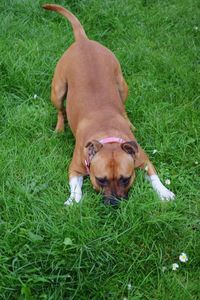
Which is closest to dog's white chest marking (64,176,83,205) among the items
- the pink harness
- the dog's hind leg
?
the pink harness

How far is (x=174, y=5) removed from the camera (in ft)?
21.1

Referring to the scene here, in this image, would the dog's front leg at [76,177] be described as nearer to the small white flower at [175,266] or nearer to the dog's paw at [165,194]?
the dog's paw at [165,194]

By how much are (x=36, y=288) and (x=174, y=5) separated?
4502 millimetres

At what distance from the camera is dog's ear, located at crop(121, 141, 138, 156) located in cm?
365

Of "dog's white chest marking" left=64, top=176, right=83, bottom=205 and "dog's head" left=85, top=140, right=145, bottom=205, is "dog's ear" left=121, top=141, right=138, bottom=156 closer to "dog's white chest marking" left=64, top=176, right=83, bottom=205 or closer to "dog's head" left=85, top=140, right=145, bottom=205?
"dog's head" left=85, top=140, right=145, bottom=205

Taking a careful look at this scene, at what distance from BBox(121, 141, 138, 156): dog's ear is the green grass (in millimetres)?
301

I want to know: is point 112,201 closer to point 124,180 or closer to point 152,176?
point 124,180

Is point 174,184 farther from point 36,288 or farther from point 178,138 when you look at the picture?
point 36,288

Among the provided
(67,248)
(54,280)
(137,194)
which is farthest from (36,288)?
(137,194)

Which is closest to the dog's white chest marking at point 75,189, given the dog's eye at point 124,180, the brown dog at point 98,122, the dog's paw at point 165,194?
the brown dog at point 98,122

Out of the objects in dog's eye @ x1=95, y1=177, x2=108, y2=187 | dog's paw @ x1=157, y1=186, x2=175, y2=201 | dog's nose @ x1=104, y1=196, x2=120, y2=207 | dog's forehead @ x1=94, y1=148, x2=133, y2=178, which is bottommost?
dog's paw @ x1=157, y1=186, x2=175, y2=201

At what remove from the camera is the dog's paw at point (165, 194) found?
380cm

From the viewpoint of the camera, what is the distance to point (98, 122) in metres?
4.10

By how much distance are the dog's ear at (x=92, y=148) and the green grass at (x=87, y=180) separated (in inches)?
11.9
